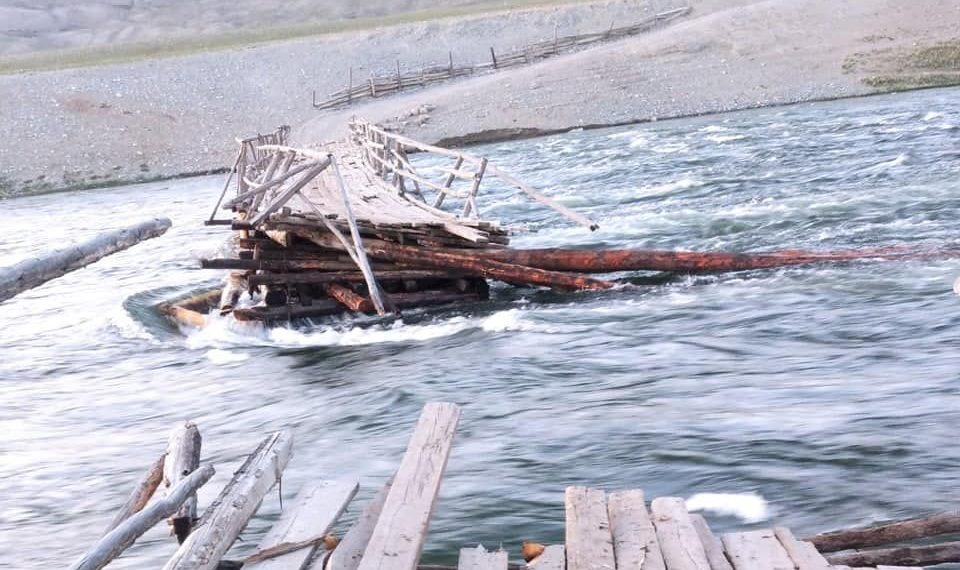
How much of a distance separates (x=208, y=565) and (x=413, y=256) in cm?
973

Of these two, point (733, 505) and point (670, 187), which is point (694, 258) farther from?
point (670, 187)

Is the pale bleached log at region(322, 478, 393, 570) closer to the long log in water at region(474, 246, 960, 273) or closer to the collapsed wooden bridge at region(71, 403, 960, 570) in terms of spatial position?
the collapsed wooden bridge at region(71, 403, 960, 570)

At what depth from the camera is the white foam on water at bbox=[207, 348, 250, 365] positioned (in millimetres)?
14305

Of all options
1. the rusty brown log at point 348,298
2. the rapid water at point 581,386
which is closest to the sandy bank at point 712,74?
the rapid water at point 581,386

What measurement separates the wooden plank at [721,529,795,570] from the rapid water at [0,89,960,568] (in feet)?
6.22

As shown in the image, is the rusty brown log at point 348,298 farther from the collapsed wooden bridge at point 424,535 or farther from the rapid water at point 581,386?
the collapsed wooden bridge at point 424,535

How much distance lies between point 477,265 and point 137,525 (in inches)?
374

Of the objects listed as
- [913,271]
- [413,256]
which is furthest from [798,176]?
[413,256]

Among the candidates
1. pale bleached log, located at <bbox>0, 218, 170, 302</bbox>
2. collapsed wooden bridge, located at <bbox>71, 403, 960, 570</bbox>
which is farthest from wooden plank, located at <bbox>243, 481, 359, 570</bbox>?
pale bleached log, located at <bbox>0, 218, 170, 302</bbox>

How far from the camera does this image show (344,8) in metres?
119

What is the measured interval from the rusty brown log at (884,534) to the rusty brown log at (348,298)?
922cm

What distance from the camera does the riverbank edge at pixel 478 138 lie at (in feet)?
135

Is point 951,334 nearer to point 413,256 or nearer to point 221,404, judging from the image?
point 413,256

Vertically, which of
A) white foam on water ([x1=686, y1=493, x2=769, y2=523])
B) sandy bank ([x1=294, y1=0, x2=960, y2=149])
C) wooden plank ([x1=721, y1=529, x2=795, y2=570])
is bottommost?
white foam on water ([x1=686, y1=493, x2=769, y2=523])
